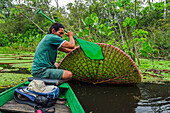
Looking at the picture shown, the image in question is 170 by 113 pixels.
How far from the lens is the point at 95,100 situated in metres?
1.90

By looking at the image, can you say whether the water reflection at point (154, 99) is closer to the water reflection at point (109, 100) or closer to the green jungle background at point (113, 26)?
the water reflection at point (109, 100)

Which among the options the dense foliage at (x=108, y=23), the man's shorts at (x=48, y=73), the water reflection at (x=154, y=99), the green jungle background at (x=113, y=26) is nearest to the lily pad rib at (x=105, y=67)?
the water reflection at (x=154, y=99)

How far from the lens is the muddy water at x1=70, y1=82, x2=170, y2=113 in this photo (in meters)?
1.63

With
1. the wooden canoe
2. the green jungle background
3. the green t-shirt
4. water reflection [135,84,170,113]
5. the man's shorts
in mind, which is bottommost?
water reflection [135,84,170,113]

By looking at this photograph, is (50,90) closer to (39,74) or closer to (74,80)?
(39,74)

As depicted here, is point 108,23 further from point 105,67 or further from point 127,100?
point 127,100

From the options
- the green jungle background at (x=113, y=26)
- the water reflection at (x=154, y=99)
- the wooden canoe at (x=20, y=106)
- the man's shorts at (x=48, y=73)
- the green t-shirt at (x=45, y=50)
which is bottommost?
the water reflection at (x=154, y=99)

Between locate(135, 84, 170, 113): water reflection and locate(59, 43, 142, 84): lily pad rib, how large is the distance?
26cm


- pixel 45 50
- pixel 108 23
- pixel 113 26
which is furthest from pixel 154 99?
pixel 108 23

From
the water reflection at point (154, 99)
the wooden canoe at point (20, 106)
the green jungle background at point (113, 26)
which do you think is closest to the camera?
the wooden canoe at point (20, 106)

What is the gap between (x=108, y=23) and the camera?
448 cm

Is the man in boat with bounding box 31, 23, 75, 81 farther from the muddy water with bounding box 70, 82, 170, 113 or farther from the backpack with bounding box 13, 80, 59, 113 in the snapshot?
the muddy water with bounding box 70, 82, 170, 113

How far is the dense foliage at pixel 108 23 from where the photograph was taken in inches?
149

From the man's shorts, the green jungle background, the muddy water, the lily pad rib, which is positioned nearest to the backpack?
the man's shorts
